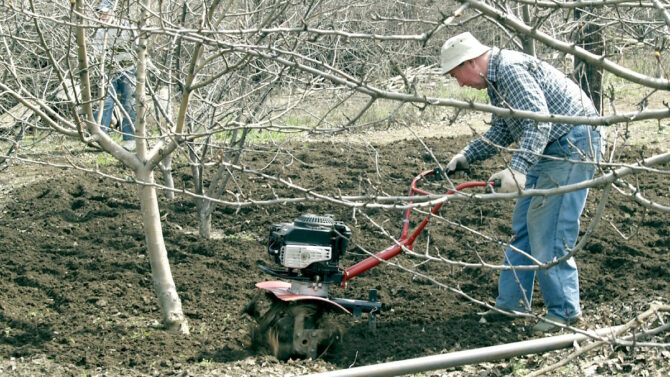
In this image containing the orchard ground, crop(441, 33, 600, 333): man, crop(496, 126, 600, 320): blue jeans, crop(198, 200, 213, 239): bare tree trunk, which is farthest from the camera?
crop(198, 200, 213, 239): bare tree trunk

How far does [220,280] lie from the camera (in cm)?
659

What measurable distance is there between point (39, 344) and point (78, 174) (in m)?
5.15

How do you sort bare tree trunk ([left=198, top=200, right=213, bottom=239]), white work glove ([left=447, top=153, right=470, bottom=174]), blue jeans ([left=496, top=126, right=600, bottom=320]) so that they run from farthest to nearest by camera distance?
bare tree trunk ([left=198, top=200, right=213, bottom=239])
white work glove ([left=447, top=153, right=470, bottom=174])
blue jeans ([left=496, top=126, right=600, bottom=320])

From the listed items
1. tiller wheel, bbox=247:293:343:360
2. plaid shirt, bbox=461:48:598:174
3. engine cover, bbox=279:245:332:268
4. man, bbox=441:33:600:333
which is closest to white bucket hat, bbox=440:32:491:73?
man, bbox=441:33:600:333

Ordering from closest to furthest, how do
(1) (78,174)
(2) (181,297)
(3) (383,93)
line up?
(3) (383,93) → (2) (181,297) → (1) (78,174)

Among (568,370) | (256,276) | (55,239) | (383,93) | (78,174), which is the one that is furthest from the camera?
(78,174)

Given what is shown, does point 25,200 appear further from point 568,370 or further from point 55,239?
point 568,370

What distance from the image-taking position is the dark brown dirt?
5.40 meters

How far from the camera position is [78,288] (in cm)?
645

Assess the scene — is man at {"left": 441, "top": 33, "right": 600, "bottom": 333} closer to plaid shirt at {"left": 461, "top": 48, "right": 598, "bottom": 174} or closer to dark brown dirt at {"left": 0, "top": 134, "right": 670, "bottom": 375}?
plaid shirt at {"left": 461, "top": 48, "right": 598, "bottom": 174}

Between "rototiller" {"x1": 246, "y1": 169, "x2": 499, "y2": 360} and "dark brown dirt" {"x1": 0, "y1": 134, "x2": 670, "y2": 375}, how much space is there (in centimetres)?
16

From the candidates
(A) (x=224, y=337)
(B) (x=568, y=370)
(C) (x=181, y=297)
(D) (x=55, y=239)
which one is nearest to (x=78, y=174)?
(D) (x=55, y=239)

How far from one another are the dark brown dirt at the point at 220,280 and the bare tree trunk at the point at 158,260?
4.8 inches

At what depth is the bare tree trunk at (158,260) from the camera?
5.50 metres
